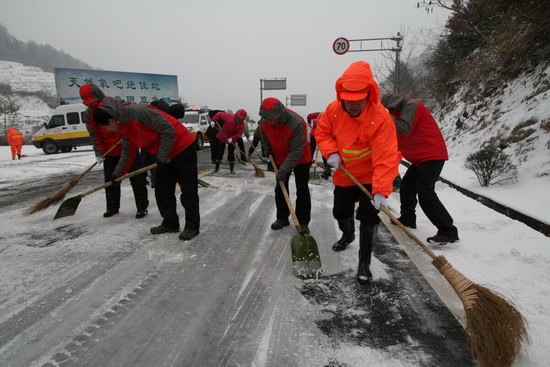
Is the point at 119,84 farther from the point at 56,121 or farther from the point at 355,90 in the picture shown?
the point at 355,90

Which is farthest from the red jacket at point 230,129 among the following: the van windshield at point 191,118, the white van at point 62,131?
the white van at point 62,131

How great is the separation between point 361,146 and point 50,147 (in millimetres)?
17564

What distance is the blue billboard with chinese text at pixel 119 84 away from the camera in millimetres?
A: 21219

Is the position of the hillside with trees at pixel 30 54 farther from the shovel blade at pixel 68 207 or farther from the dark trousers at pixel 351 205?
the dark trousers at pixel 351 205

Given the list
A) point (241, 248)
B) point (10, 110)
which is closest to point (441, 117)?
point (241, 248)

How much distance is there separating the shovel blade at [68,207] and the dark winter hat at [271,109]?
2.57 meters

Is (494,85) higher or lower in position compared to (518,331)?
higher

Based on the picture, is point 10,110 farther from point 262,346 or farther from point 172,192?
point 262,346

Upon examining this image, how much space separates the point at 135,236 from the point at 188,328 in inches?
76.5

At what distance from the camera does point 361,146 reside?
2479 mm

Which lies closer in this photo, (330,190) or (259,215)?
(259,215)

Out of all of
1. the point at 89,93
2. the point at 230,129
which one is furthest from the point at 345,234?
the point at 230,129

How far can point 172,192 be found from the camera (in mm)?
3773

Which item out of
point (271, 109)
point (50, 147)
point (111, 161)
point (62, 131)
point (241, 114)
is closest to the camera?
point (271, 109)
